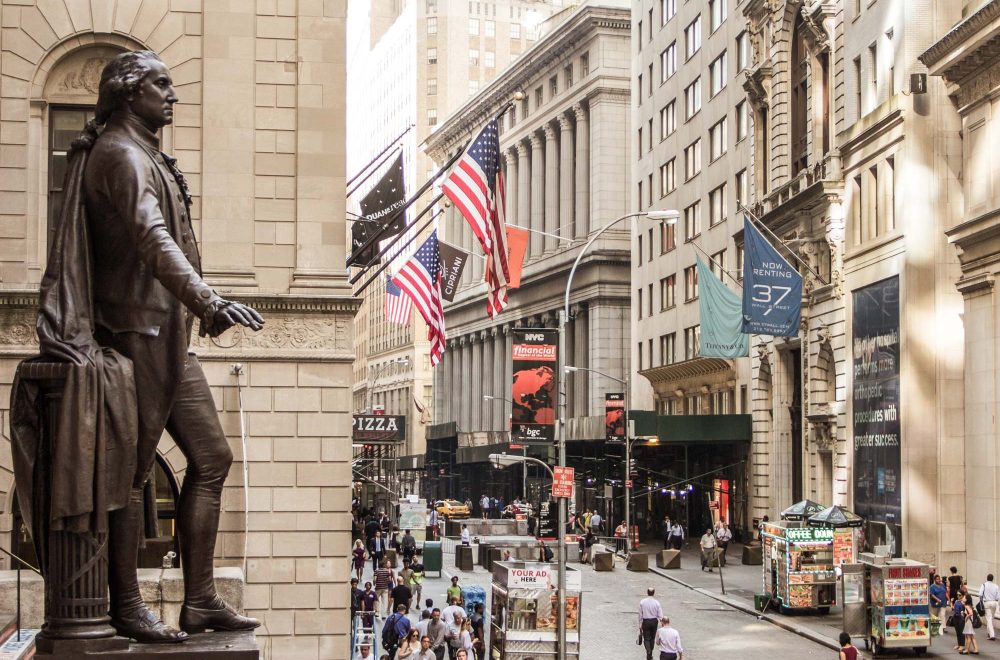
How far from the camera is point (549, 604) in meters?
24.9

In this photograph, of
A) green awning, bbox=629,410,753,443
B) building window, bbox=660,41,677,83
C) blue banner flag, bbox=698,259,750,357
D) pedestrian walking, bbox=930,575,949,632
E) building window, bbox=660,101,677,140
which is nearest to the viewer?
pedestrian walking, bbox=930,575,949,632

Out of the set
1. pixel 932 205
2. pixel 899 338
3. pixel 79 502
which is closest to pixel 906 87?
pixel 932 205

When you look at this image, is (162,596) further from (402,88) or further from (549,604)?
(402,88)

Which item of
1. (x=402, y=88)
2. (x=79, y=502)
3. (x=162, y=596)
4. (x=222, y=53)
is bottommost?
(x=162, y=596)

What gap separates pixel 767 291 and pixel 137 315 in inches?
1552

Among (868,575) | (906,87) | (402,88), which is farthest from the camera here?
(402,88)

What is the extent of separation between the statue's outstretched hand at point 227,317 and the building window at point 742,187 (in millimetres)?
57562

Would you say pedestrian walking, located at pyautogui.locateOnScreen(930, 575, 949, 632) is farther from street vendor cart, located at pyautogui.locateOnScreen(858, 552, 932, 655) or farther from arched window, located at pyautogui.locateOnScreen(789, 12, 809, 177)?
arched window, located at pyautogui.locateOnScreen(789, 12, 809, 177)

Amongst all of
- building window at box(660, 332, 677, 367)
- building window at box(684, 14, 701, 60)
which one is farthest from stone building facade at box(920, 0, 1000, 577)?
building window at box(660, 332, 677, 367)

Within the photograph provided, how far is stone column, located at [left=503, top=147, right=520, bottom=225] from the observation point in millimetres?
125125

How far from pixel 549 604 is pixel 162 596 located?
14.2m

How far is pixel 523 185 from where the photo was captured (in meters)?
Result: 123

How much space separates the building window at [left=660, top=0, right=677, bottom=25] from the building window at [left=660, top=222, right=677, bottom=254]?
1150 centimetres

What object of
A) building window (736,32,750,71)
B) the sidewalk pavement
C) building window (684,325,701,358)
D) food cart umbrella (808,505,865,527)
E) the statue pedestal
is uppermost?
building window (736,32,750,71)
